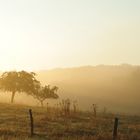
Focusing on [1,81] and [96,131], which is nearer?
[96,131]

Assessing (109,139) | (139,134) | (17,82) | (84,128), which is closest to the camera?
(109,139)

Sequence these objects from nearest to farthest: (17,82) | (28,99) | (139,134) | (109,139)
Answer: (109,139) → (139,134) → (17,82) → (28,99)

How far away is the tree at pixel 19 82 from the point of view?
4577 inches

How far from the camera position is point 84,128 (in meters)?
38.0

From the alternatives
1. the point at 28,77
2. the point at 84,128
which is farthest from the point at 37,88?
the point at 84,128

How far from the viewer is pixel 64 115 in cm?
4944

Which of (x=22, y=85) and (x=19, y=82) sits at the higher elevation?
(x=19, y=82)

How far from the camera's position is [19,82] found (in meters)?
116

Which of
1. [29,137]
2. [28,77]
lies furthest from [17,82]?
[29,137]

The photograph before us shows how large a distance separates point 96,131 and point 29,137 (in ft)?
23.3

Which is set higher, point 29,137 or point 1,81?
point 1,81

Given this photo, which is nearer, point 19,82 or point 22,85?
point 22,85

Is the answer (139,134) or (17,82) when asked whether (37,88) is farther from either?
(139,134)

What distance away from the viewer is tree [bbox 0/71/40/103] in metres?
116
